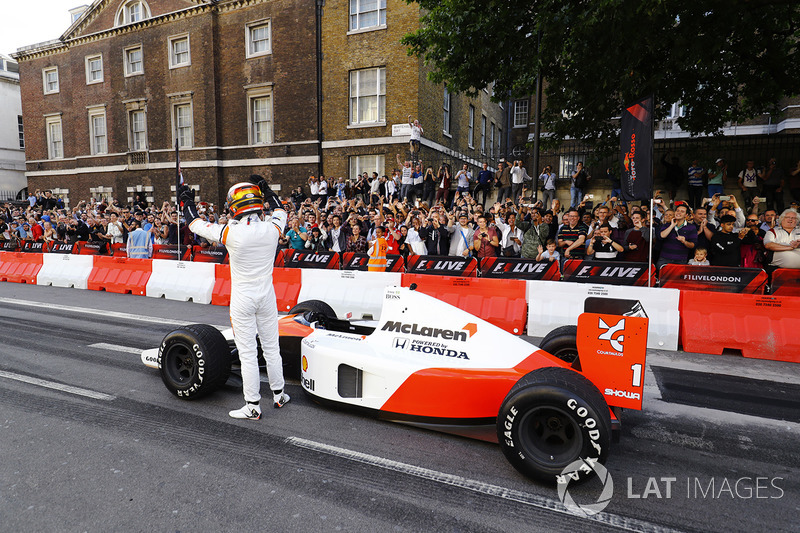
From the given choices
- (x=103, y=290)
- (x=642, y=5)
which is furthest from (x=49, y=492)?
(x=103, y=290)

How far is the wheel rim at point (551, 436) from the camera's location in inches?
131

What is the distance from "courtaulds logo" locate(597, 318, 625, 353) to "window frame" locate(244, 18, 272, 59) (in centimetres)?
2357

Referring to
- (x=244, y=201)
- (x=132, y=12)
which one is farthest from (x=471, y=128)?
(x=244, y=201)

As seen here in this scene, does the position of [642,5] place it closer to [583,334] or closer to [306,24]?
[583,334]

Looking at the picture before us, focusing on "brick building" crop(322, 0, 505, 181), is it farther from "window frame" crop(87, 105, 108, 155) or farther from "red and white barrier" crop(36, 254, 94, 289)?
"window frame" crop(87, 105, 108, 155)

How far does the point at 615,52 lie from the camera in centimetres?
891

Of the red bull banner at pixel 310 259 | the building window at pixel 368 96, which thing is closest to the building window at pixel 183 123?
the building window at pixel 368 96

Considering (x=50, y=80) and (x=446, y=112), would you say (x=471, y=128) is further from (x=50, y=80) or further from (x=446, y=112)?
(x=50, y=80)

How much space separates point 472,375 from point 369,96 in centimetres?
1978

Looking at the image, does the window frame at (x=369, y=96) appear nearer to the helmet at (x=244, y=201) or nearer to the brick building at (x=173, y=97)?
the brick building at (x=173, y=97)

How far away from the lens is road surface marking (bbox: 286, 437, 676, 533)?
302 centimetres

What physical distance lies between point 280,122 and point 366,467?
2222 cm

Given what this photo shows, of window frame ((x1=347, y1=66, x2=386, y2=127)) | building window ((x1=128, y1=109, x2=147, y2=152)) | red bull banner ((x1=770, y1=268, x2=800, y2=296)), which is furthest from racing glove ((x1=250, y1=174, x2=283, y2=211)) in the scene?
building window ((x1=128, y1=109, x2=147, y2=152))

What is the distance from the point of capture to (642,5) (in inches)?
288
